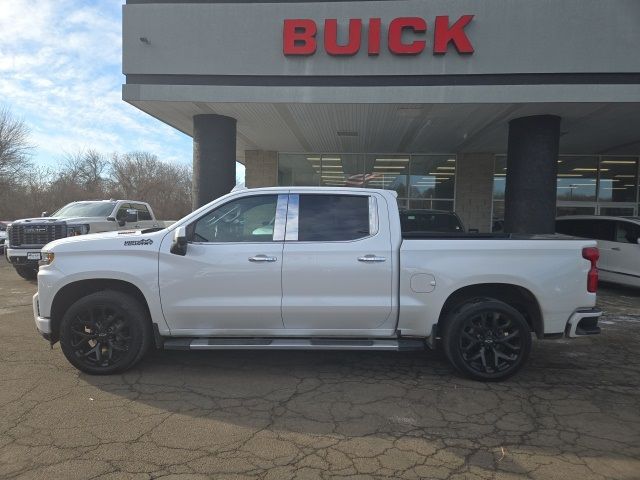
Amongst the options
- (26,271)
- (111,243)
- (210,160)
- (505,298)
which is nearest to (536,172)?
(505,298)

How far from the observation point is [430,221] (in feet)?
32.4

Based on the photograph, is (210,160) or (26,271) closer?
(210,160)

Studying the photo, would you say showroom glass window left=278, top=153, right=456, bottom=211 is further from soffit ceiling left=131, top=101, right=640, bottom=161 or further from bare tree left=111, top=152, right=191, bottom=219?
bare tree left=111, top=152, right=191, bottom=219

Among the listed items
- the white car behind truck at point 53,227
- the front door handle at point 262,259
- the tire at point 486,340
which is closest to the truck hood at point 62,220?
the white car behind truck at point 53,227

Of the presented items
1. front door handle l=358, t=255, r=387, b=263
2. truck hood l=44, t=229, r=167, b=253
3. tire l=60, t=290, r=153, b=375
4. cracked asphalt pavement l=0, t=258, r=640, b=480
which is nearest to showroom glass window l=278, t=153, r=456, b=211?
cracked asphalt pavement l=0, t=258, r=640, b=480

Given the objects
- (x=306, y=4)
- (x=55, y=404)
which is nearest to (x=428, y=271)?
(x=55, y=404)

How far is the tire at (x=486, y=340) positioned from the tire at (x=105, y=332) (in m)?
3.03

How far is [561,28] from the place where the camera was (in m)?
9.39

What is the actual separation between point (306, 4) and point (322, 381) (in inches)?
323

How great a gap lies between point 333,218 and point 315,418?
1949mm

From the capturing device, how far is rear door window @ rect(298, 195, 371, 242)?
471cm

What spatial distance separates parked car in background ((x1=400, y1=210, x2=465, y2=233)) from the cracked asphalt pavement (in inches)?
174

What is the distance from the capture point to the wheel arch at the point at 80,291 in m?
4.71

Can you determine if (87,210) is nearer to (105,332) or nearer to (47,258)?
(47,258)
